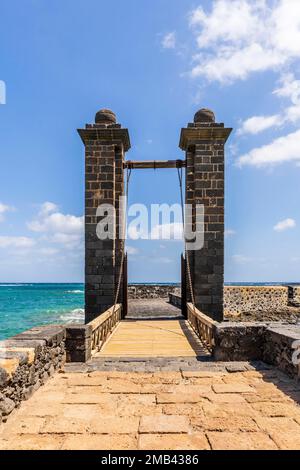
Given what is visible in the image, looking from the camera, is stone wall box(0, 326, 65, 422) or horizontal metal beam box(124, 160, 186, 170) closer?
stone wall box(0, 326, 65, 422)

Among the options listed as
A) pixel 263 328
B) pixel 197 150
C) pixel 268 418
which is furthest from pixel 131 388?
pixel 197 150

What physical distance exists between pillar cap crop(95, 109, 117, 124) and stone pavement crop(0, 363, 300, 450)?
7625mm

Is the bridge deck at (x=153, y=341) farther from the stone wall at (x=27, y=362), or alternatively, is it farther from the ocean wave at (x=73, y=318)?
the ocean wave at (x=73, y=318)

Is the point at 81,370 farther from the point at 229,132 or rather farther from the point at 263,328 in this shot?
the point at 229,132

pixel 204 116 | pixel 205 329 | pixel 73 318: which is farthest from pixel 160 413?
pixel 73 318

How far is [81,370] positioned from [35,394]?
1.20m

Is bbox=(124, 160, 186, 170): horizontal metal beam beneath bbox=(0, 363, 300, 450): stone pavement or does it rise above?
above

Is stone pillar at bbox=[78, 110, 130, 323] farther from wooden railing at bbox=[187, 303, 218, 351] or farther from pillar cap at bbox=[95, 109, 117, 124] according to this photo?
wooden railing at bbox=[187, 303, 218, 351]

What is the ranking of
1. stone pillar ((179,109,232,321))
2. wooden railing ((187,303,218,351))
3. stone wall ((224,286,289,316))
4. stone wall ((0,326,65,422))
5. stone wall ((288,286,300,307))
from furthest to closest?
stone wall ((288,286,300,307)) < stone wall ((224,286,289,316)) < stone pillar ((179,109,232,321)) < wooden railing ((187,303,218,351)) < stone wall ((0,326,65,422))

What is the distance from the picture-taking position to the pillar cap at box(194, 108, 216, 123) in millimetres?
10977

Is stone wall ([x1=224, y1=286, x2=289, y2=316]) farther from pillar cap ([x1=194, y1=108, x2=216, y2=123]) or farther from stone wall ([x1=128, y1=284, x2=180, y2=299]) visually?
pillar cap ([x1=194, y1=108, x2=216, y2=123])

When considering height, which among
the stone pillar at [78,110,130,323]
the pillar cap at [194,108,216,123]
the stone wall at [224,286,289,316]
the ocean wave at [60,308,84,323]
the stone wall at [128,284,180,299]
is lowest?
the ocean wave at [60,308,84,323]

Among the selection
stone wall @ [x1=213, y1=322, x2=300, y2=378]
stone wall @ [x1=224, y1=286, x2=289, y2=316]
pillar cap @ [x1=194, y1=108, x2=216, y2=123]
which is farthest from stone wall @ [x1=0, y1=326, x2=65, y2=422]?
stone wall @ [x1=224, y1=286, x2=289, y2=316]

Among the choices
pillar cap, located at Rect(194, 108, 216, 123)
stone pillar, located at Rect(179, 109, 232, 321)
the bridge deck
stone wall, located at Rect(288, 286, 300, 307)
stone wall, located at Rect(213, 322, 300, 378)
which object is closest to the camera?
stone wall, located at Rect(213, 322, 300, 378)
